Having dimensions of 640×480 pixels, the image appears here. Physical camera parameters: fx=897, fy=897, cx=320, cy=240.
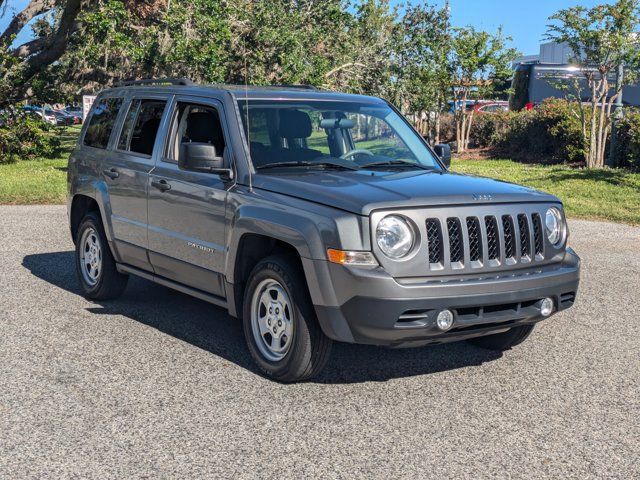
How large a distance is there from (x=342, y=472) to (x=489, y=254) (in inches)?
69.8

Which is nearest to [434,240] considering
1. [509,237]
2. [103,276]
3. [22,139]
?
[509,237]

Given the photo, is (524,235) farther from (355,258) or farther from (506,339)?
(355,258)

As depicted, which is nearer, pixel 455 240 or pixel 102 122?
pixel 455 240

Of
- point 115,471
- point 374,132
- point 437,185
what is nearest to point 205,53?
point 374,132

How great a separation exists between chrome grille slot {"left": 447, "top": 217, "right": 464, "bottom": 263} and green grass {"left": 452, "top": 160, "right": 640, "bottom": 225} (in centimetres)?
859

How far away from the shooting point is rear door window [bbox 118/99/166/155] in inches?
280

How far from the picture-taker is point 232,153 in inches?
241

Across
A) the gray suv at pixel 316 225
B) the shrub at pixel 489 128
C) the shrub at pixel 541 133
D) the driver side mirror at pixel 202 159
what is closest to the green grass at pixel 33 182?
the gray suv at pixel 316 225

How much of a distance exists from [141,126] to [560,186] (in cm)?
1177

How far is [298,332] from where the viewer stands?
5.40m

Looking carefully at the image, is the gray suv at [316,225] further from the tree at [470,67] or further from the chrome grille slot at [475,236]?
the tree at [470,67]

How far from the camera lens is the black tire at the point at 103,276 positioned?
771 centimetres

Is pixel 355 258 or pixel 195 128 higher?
pixel 195 128

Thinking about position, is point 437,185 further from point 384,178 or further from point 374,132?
point 374,132
